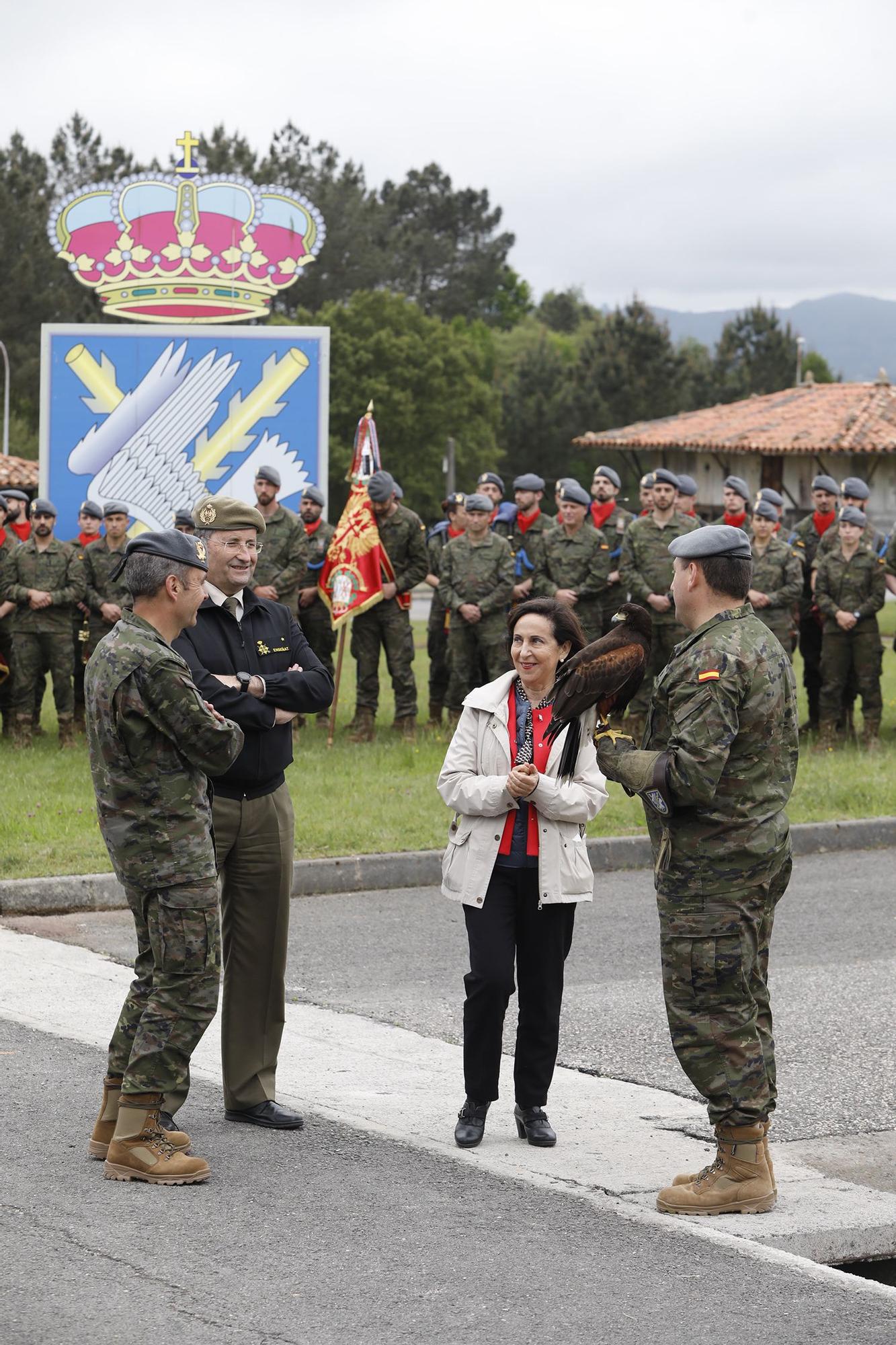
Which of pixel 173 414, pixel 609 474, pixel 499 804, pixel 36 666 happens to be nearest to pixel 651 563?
pixel 609 474

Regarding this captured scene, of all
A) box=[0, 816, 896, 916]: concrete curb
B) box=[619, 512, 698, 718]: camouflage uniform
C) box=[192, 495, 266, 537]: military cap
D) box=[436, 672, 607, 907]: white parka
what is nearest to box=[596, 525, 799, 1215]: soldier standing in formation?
box=[436, 672, 607, 907]: white parka

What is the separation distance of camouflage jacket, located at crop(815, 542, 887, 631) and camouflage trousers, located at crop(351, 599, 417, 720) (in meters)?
3.83

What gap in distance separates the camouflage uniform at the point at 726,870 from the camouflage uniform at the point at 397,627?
1060cm

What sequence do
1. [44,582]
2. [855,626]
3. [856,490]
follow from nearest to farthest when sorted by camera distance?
1. [44,582]
2. [855,626]
3. [856,490]

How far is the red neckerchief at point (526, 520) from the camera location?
1678cm

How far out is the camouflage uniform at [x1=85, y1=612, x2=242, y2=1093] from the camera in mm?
5469

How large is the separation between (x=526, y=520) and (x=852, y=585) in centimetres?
316

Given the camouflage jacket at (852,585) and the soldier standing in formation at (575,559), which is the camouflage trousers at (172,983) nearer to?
the soldier standing in formation at (575,559)

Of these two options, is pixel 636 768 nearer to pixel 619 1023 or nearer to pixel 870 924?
pixel 619 1023

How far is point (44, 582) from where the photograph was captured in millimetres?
15469

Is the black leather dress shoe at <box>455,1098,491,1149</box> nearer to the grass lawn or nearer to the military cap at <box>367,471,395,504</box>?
the grass lawn

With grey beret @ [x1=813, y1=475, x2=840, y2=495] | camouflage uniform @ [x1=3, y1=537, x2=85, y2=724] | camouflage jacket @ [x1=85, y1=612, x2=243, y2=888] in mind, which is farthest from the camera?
grey beret @ [x1=813, y1=475, x2=840, y2=495]

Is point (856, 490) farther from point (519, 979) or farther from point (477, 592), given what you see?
point (519, 979)

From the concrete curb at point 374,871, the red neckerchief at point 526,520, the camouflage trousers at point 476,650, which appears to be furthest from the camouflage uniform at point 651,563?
the concrete curb at point 374,871
